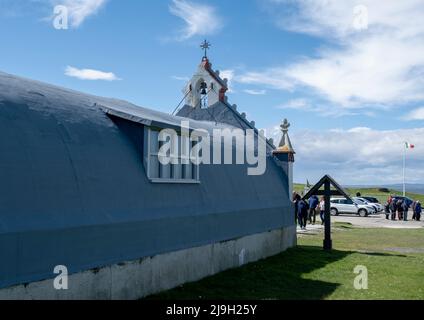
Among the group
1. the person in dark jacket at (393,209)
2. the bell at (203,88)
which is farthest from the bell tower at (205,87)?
the person in dark jacket at (393,209)

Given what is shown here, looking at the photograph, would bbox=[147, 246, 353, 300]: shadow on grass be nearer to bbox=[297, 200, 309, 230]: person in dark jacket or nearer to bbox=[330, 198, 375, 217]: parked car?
bbox=[297, 200, 309, 230]: person in dark jacket

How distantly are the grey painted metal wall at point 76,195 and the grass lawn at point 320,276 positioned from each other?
4.26ft

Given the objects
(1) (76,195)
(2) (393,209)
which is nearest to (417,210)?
(2) (393,209)

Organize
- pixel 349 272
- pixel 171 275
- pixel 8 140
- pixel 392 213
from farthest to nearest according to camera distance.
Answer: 1. pixel 392 213
2. pixel 349 272
3. pixel 171 275
4. pixel 8 140

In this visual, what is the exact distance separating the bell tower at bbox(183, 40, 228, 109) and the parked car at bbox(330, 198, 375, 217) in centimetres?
2623

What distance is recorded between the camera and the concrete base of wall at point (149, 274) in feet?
26.6

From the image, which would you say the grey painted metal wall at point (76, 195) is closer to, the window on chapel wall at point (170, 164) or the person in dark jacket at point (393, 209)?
the window on chapel wall at point (170, 164)

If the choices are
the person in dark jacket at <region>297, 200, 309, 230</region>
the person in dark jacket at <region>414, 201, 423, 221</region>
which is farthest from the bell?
the person in dark jacket at <region>414, 201, 423, 221</region>

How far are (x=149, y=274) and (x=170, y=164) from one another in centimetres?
279

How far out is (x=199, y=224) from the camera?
13.0 meters

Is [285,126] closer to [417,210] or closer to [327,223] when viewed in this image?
[327,223]

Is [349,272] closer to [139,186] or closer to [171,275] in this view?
[171,275]
